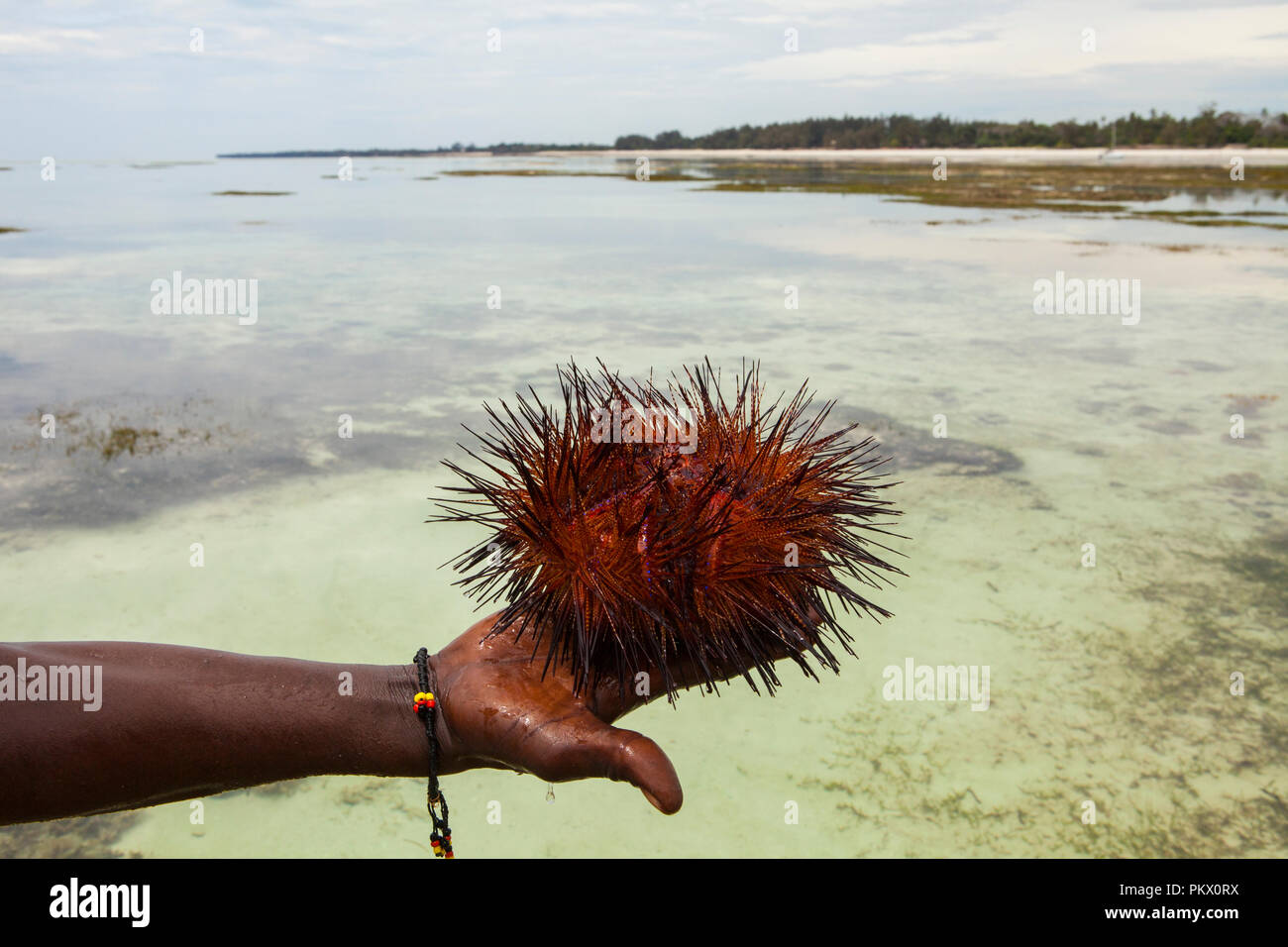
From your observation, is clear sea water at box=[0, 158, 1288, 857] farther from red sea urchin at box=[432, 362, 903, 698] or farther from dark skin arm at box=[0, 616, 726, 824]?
red sea urchin at box=[432, 362, 903, 698]

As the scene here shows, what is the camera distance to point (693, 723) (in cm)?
384

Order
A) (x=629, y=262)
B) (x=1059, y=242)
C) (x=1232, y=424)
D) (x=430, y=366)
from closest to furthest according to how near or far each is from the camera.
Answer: (x=1232, y=424)
(x=430, y=366)
(x=629, y=262)
(x=1059, y=242)

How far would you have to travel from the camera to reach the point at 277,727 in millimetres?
1738

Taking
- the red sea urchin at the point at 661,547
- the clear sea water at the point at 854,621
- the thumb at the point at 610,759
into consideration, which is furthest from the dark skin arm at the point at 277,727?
the clear sea water at the point at 854,621

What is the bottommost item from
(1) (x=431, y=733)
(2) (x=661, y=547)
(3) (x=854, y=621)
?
(3) (x=854, y=621)

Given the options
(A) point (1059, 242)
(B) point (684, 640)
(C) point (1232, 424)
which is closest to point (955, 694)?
(B) point (684, 640)

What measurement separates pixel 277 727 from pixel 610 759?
0.66 meters

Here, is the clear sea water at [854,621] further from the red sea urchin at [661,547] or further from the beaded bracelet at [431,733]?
the red sea urchin at [661,547]

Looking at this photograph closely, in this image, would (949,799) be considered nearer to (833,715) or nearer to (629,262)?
(833,715)

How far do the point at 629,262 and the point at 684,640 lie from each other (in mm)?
15530

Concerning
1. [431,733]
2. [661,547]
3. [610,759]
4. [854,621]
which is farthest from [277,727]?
[854,621]

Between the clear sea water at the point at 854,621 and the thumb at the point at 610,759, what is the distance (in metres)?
1.83

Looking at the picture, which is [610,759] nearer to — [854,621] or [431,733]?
[431,733]

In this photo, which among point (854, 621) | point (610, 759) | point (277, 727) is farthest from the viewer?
point (854, 621)
